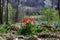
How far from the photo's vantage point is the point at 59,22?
37.7 ft

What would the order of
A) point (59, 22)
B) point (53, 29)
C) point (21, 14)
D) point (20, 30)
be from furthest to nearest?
point (21, 14)
point (59, 22)
point (53, 29)
point (20, 30)

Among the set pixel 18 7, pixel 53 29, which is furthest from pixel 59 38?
pixel 18 7

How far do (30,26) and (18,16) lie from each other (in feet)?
33.8

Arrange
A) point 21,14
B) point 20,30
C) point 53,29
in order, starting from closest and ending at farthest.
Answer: point 20,30 → point 53,29 → point 21,14

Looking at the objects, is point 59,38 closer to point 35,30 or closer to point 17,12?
point 35,30

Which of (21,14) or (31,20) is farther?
(21,14)

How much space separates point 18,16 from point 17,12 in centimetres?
71

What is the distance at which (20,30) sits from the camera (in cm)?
893

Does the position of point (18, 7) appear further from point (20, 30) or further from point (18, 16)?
point (20, 30)

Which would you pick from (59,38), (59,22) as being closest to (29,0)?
(59,22)

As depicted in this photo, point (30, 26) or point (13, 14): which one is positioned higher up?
point (30, 26)

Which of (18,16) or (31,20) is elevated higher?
(31,20)

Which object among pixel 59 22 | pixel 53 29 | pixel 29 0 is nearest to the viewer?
pixel 53 29

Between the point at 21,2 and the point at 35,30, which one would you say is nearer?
the point at 35,30
